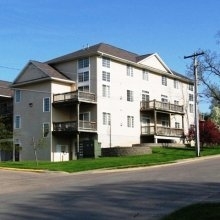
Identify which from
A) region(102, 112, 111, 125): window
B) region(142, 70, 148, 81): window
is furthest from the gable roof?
region(142, 70, 148, 81): window

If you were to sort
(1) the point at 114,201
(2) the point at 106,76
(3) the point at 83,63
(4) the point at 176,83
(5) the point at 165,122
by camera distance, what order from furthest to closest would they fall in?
(4) the point at 176,83
(5) the point at 165,122
(3) the point at 83,63
(2) the point at 106,76
(1) the point at 114,201

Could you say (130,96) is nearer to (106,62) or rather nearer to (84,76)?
(106,62)

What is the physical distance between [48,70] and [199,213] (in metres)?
43.3

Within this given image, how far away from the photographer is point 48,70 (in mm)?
53125

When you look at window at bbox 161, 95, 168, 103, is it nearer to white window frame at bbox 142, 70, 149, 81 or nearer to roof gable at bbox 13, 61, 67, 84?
white window frame at bbox 142, 70, 149, 81

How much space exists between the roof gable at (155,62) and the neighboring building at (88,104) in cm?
12

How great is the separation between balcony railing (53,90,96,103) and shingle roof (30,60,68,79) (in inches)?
92.9

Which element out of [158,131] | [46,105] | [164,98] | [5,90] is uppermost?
[5,90]

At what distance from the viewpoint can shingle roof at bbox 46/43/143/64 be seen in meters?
52.5

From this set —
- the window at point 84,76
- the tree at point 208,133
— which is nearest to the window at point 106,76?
the window at point 84,76

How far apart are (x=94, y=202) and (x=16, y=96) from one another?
1625 inches

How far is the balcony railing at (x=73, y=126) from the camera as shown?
161 ft

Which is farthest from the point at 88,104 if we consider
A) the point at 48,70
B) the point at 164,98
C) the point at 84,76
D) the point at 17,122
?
the point at 164,98

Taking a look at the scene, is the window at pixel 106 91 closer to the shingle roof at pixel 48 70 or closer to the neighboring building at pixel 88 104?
the neighboring building at pixel 88 104
